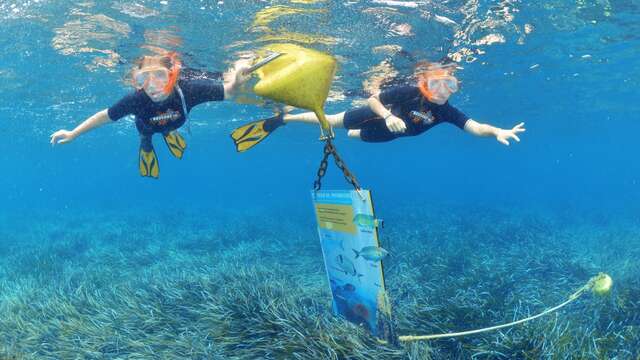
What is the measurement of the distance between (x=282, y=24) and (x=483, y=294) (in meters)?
7.70

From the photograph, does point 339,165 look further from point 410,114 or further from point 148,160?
point 148,160

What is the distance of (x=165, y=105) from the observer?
6938 mm

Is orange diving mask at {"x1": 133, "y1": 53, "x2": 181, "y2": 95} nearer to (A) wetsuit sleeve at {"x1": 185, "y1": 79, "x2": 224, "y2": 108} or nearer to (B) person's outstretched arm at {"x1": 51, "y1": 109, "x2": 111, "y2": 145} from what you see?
(A) wetsuit sleeve at {"x1": 185, "y1": 79, "x2": 224, "y2": 108}

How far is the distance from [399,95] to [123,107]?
4920 millimetres

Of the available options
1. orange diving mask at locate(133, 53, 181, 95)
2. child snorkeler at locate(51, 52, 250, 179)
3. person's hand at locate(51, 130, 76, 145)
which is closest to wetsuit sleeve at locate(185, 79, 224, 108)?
child snorkeler at locate(51, 52, 250, 179)

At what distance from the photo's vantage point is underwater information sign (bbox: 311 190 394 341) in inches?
167

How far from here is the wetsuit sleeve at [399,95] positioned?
25.1 ft

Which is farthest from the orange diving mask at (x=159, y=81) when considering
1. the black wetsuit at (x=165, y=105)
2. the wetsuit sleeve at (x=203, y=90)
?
the wetsuit sleeve at (x=203, y=90)

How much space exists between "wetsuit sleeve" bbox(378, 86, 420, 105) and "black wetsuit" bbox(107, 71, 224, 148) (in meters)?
3.08

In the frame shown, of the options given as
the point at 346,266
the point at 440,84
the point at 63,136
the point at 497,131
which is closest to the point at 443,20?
the point at 440,84

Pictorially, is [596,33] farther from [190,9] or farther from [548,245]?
[190,9]

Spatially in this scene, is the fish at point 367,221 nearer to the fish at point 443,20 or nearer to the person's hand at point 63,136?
the person's hand at point 63,136

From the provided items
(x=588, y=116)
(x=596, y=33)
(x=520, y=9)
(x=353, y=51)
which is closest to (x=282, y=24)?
(x=353, y=51)

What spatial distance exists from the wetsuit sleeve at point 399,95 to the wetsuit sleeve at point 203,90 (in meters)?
3.05
